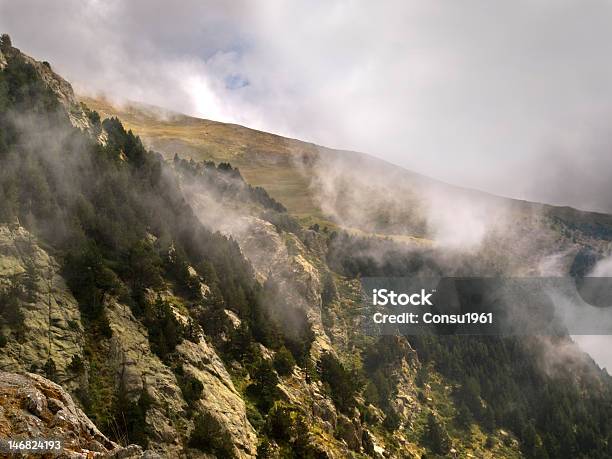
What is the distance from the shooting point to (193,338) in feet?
136

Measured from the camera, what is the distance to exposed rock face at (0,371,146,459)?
15.8 m

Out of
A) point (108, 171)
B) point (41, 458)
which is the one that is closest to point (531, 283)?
point (108, 171)

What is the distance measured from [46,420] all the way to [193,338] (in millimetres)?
24584

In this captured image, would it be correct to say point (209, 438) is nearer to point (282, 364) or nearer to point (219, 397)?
point (219, 397)

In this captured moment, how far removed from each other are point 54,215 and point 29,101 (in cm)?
2831

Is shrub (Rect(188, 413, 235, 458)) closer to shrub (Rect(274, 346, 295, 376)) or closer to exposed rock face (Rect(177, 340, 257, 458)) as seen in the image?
exposed rock face (Rect(177, 340, 257, 458))

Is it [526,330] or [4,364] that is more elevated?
[526,330]

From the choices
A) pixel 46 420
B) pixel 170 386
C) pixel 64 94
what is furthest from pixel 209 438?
pixel 64 94

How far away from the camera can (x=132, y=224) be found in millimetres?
52781

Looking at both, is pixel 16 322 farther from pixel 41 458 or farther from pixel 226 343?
pixel 226 343

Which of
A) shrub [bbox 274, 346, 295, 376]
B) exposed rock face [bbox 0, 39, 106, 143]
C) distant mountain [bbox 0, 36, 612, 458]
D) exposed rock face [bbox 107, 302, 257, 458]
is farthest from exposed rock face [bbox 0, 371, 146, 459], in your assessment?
exposed rock face [bbox 0, 39, 106, 143]

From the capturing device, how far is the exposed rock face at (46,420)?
15.8 metres

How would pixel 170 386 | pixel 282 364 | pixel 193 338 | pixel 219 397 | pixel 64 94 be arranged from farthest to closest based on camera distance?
1. pixel 64 94
2. pixel 282 364
3. pixel 193 338
4. pixel 219 397
5. pixel 170 386

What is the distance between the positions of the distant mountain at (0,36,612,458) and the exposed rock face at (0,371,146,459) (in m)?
0.09
